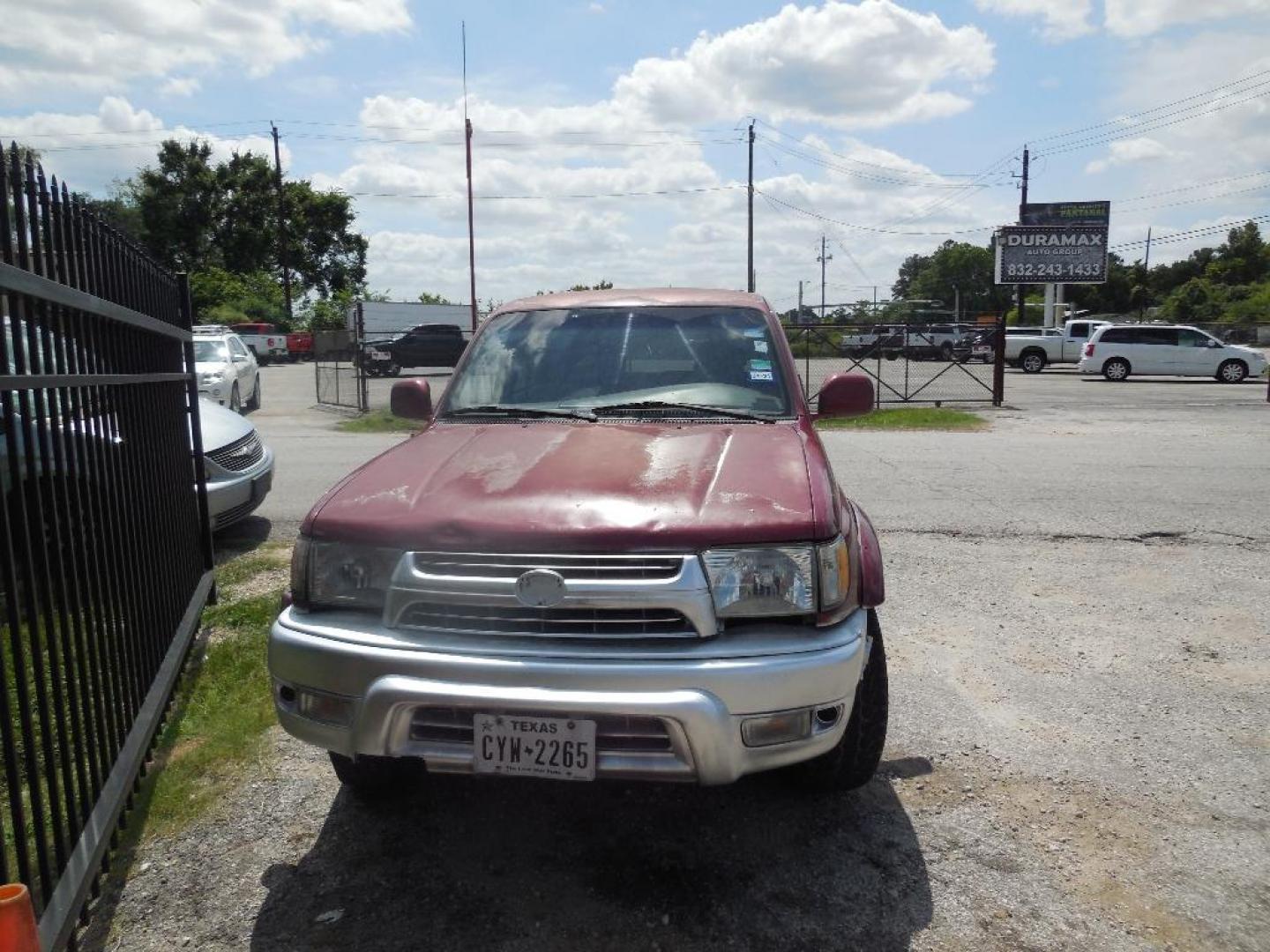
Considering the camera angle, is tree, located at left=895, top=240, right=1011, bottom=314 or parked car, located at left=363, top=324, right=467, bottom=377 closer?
parked car, located at left=363, top=324, right=467, bottom=377

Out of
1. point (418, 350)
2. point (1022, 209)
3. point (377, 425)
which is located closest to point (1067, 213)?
point (1022, 209)

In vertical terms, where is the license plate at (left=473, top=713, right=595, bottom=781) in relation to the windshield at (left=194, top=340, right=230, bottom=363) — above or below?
below

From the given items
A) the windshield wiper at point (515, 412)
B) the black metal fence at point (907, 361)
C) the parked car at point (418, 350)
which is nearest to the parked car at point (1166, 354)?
the black metal fence at point (907, 361)

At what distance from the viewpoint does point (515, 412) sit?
13.1 ft

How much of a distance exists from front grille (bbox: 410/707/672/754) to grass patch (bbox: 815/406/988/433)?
13238 mm

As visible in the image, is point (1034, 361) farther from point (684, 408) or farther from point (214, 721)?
point (214, 721)

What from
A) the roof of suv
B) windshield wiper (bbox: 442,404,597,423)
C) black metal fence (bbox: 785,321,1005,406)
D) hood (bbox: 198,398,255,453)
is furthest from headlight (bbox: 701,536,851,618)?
black metal fence (bbox: 785,321,1005,406)

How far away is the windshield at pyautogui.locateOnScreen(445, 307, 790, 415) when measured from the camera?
402 cm

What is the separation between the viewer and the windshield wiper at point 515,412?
3896 mm

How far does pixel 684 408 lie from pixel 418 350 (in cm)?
2871

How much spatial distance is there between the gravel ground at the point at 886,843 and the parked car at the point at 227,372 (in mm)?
13049

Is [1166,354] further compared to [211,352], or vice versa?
[1166,354]

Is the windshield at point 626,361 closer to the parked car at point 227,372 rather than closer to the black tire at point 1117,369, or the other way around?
the parked car at point 227,372

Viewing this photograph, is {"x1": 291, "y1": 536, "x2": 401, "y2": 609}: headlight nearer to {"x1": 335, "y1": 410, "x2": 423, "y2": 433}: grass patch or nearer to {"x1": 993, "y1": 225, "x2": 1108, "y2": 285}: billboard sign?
{"x1": 335, "y1": 410, "x2": 423, "y2": 433}: grass patch
